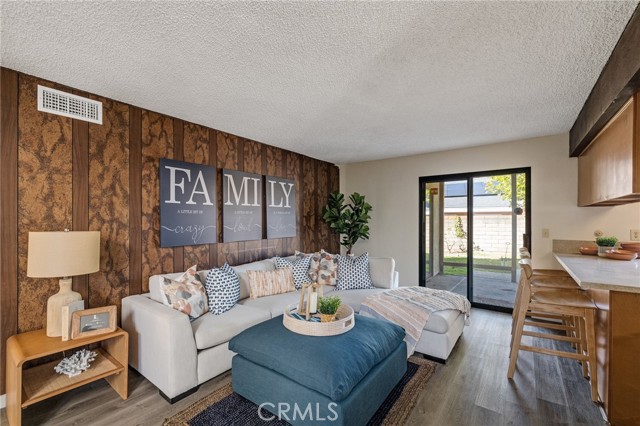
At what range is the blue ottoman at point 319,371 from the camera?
163 centimetres

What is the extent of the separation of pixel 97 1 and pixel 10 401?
249cm

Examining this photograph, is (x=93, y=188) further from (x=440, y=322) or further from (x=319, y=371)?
(x=440, y=322)

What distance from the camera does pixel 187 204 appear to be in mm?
3125

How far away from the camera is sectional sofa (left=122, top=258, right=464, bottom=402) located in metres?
2.10

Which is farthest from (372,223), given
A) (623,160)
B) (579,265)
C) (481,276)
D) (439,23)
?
(439,23)

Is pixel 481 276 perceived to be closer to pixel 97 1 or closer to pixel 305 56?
pixel 305 56

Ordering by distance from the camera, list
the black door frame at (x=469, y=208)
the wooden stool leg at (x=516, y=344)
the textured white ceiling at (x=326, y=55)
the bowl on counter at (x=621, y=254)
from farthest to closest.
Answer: the black door frame at (x=469, y=208) < the bowl on counter at (x=621, y=254) < the wooden stool leg at (x=516, y=344) < the textured white ceiling at (x=326, y=55)

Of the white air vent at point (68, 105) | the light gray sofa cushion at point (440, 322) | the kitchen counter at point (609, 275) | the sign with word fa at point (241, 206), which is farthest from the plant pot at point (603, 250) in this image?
the white air vent at point (68, 105)

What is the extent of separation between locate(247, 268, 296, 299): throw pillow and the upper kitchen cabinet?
3.05m

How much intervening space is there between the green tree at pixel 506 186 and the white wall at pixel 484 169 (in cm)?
16

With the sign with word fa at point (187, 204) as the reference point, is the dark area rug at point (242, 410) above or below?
below

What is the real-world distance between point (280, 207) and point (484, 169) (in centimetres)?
304

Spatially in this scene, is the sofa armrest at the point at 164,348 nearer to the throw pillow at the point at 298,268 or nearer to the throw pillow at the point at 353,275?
the throw pillow at the point at 298,268

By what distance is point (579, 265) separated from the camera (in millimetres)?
2510
